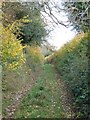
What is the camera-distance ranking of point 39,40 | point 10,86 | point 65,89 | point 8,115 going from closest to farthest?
point 8,115, point 10,86, point 65,89, point 39,40

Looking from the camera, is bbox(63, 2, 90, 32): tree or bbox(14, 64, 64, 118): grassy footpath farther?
bbox(63, 2, 90, 32): tree

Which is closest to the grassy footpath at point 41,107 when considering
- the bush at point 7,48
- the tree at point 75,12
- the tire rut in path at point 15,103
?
the tire rut in path at point 15,103

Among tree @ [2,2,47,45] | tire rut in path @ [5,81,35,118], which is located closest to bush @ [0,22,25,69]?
tire rut in path @ [5,81,35,118]

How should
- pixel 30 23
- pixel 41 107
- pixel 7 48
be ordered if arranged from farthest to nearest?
pixel 30 23 → pixel 41 107 → pixel 7 48

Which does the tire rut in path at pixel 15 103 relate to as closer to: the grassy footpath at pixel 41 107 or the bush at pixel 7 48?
the grassy footpath at pixel 41 107

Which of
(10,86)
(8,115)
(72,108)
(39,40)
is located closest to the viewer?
(8,115)

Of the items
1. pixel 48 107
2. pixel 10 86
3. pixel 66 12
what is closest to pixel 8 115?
pixel 48 107

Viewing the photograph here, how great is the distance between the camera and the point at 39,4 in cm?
998

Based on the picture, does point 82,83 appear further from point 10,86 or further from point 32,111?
point 10,86

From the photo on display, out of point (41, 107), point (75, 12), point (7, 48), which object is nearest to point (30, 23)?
point (75, 12)

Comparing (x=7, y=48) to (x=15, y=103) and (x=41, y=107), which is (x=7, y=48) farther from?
(x=15, y=103)

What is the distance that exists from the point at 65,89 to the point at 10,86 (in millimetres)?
2265

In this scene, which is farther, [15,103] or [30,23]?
[30,23]

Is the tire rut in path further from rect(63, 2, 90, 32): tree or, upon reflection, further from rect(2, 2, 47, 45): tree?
rect(63, 2, 90, 32): tree
